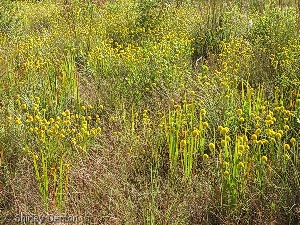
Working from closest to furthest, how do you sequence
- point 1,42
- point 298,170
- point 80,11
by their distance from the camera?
point 298,170 → point 1,42 → point 80,11

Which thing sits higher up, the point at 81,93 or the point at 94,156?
the point at 81,93

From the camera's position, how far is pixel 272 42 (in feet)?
13.7

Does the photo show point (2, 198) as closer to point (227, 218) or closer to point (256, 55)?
point (227, 218)

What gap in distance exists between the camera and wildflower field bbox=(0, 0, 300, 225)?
2.01 metres

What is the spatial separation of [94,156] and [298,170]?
1.32 metres

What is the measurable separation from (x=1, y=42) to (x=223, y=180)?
402cm

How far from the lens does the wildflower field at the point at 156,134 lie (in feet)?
6.60

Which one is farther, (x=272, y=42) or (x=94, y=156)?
(x=272, y=42)

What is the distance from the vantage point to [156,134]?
2652 millimetres

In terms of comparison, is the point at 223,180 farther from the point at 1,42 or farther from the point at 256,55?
the point at 1,42

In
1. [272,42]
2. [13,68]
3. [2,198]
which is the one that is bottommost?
[2,198]

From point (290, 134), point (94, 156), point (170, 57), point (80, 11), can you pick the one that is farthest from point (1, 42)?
point (290, 134)

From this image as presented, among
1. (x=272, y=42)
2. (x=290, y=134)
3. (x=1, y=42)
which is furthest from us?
(x=1, y=42)

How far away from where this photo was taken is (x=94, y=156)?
2.59m
